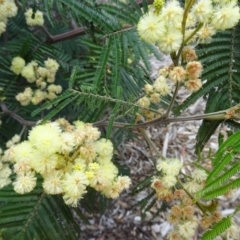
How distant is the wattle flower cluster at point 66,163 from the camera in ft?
2.42

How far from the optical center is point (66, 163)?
78 cm

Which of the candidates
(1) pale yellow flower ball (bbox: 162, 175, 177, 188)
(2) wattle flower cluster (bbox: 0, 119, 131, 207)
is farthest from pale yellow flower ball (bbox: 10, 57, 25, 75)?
(1) pale yellow flower ball (bbox: 162, 175, 177, 188)

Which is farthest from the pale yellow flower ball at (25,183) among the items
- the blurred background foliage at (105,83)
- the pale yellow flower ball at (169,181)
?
the pale yellow flower ball at (169,181)

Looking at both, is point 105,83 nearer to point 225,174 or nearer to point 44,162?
point 44,162

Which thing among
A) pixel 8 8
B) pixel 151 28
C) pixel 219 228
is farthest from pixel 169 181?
pixel 8 8

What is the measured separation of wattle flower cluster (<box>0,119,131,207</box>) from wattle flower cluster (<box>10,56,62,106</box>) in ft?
1.20

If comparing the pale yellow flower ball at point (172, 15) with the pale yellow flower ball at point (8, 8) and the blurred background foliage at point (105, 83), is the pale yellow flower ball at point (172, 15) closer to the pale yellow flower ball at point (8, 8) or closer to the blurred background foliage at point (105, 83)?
the blurred background foliage at point (105, 83)

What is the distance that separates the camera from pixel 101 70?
87 centimetres

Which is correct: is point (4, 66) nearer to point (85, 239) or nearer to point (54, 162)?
point (54, 162)

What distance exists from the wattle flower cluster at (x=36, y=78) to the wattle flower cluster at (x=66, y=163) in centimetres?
37

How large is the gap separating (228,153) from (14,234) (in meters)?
0.47

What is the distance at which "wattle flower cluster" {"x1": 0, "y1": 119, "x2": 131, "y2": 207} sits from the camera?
74 cm

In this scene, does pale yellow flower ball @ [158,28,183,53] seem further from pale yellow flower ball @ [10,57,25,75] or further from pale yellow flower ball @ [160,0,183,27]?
pale yellow flower ball @ [10,57,25,75]

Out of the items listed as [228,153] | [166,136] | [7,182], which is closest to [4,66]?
[7,182]
